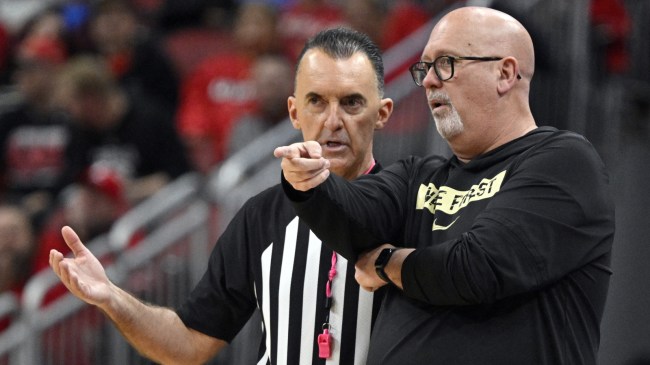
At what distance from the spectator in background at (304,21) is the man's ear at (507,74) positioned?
6136 millimetres

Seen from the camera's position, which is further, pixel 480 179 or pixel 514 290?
pixel 480 179

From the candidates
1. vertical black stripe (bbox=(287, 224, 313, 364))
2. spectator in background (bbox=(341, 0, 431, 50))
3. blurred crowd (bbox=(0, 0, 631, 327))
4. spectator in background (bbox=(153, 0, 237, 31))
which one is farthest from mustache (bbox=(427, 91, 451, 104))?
spectator in background (bbox=(153, 0, 237, 31))

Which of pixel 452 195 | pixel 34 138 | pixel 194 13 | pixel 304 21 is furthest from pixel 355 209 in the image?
pixel 194 13

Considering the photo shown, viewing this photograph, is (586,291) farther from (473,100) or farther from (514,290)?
(473,100)

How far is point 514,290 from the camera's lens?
9.74ft

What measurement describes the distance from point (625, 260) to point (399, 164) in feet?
13.8

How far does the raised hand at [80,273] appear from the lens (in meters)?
3.57

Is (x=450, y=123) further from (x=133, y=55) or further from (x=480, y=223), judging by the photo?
(x=133, y=55)

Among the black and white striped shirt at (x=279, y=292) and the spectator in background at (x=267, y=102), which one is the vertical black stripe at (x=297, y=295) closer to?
the black and white striped shirt at (x=279, y=292)

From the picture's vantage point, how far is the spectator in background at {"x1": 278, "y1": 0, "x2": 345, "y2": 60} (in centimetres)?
944


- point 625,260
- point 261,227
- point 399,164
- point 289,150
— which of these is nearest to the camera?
point 289,150

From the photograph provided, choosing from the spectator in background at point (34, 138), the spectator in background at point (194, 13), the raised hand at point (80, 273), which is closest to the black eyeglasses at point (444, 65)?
the raised hand at point (80, 273)

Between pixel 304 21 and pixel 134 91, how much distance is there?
1625 mm

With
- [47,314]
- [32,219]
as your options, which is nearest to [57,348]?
[47,314]
